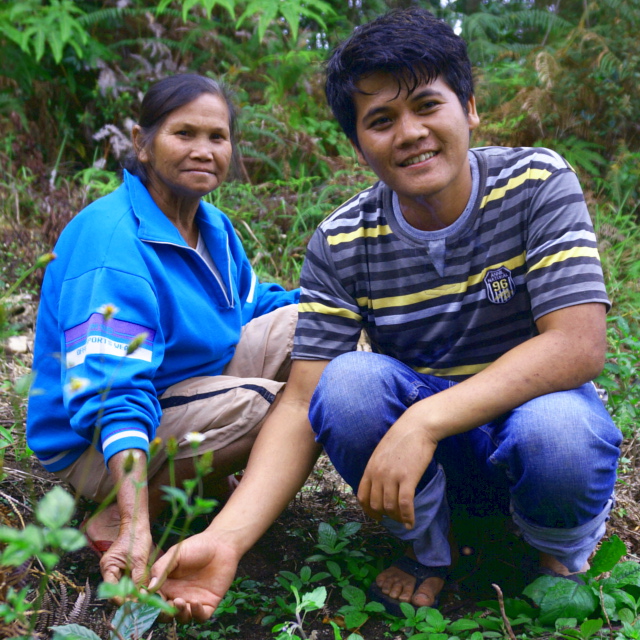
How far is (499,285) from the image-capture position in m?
1.90

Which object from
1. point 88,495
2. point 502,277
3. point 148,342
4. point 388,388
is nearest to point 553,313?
point 502,277

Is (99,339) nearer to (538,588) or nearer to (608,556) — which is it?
(538,588)

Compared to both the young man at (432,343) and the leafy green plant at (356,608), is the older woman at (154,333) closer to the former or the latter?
the young man at (432,343)

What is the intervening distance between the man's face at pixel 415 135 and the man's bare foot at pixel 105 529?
1211 mm

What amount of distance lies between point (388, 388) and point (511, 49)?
4932 millimetres

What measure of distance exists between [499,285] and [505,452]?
467 mm

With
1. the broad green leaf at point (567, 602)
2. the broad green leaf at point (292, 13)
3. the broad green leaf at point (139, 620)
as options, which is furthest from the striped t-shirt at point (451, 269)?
the broad green leaf at point (292, 13)

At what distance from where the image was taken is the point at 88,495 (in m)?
2.11

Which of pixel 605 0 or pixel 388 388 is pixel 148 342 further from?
pixel 605 0

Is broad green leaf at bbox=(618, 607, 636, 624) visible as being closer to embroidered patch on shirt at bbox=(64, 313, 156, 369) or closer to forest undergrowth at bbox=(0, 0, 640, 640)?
forest undergrowth at bbox=(0, 0, 640, 640)

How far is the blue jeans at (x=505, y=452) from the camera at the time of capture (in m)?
1.61

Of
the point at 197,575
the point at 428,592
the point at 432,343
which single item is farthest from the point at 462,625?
the point at 432,343

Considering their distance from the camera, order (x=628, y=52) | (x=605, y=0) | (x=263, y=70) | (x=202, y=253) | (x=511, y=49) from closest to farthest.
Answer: (x=202, y=253)
(x=628, y=52)
(x=605, y=0)
(x=263, y=70)
(x=511, y=49)

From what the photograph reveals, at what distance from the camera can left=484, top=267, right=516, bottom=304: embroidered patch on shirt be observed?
1.89 metres
